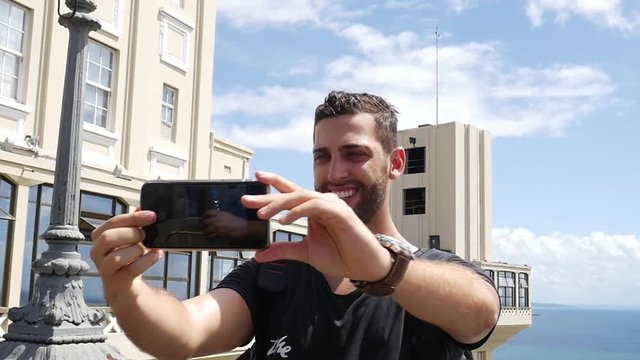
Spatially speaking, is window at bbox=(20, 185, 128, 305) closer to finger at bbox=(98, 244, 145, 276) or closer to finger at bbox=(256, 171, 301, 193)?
finger at bbox=(98, 244, 145, 276)

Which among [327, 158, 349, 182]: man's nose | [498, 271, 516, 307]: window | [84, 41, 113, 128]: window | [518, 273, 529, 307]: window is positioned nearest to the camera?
[327, 158, 349, 182]: man's nose

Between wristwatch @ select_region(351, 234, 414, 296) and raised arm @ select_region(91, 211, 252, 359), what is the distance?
67cm

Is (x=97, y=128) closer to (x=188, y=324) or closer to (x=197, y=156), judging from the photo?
(x=197, y=156)

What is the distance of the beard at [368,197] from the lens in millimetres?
2518

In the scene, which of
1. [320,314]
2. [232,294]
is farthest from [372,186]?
[232,294]

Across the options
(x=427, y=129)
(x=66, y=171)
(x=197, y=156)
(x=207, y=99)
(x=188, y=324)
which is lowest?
(x=188, y=324)

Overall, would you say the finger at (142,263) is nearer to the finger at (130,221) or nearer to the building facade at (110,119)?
the finger at (130,221)

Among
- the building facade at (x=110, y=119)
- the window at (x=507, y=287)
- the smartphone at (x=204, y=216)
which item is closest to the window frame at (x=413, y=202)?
the window at (x=507, y=287)

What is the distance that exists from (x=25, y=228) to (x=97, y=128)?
3143 millimetres

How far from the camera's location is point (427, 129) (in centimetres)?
4159

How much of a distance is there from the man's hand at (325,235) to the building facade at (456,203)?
37666mm

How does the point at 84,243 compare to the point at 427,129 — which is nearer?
the point at 84,243

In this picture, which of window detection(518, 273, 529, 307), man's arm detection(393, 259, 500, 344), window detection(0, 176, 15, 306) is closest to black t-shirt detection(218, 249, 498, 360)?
man's arm detection(393, 259, 500, 344)

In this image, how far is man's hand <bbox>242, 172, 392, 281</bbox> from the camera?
1.83 metres
